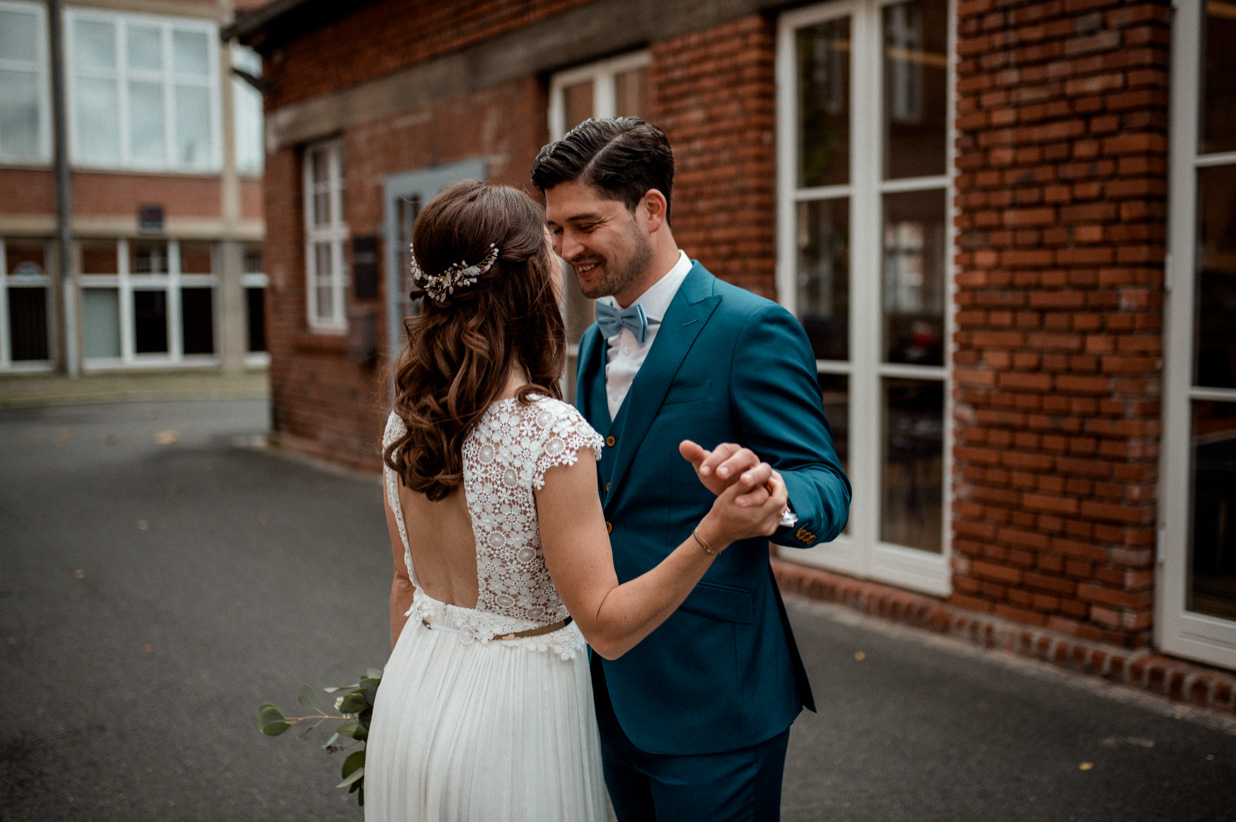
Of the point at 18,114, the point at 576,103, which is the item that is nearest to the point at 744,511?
the point at 576,103

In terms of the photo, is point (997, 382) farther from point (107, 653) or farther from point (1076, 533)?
point (107, 653)

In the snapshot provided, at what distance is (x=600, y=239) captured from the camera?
7.48 feet

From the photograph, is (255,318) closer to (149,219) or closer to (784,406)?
(149,219)

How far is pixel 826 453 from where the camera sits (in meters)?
2.08

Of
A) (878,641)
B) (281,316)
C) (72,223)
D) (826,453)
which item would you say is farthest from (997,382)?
(72,223)

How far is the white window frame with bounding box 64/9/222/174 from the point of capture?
76.9 feet

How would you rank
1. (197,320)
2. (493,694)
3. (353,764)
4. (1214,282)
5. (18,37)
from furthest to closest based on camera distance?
(197,320), (18,37), (1214,282), (353,764), (493,694)

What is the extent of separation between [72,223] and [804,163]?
859 inches

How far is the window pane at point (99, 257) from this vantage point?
24.2 m

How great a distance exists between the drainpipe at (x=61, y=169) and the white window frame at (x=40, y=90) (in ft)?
0.68

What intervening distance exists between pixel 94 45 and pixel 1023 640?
24.9 meters

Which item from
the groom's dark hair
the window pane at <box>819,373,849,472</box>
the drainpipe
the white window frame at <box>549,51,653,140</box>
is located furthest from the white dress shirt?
the drainpipe

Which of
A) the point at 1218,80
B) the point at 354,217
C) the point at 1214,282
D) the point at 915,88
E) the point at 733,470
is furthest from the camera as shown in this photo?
the point at 354,217

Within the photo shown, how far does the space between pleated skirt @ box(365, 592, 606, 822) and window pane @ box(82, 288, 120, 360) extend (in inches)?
994
